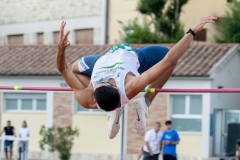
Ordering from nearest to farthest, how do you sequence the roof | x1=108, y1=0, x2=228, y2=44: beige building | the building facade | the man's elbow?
the man's elbow → the roof → x1=108, y1=0, x2=228, y2=44: beige building → the building facade

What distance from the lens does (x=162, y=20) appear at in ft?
122

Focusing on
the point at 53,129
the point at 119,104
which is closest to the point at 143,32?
the point at 53,129

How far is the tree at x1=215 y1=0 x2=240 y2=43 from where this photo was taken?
117ft

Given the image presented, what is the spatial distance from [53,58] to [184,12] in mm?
5595

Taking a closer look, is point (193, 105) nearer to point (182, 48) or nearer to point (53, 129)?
point (53, 129)

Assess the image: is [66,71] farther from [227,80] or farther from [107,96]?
[227,80]

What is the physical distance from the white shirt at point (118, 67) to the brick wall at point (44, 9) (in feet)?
99.8

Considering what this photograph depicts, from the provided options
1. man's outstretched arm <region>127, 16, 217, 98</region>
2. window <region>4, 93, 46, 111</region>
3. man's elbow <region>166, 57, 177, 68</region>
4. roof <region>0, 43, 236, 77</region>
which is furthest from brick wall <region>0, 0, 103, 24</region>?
man's elbow <region>166, 57, 177, 68</region>

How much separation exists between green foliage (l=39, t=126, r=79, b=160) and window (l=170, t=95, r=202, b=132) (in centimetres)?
328

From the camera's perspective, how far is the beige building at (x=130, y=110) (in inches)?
1268

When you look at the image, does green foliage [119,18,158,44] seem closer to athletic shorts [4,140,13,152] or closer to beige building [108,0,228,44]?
beige building [108,0,228,44]

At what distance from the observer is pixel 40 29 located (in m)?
44.3

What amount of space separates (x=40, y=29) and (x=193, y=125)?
1375 centimetres

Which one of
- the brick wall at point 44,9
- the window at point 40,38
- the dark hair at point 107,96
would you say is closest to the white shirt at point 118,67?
the dark hair at point 107,96
